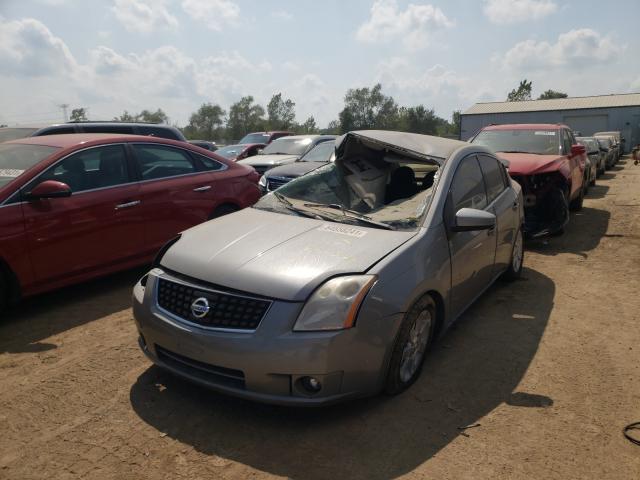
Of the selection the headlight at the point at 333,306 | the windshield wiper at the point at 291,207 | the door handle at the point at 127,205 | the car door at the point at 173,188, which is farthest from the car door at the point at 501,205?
the door handle at the point at 127,205

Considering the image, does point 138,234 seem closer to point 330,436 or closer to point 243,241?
point 243,241

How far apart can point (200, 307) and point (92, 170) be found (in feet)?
9.41

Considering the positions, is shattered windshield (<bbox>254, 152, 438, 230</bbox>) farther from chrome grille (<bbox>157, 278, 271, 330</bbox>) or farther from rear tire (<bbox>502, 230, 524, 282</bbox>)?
rear tire (<bbox>502, 230, 524, 282</bbox>)

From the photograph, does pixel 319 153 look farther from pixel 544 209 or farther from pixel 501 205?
pixel 501 205

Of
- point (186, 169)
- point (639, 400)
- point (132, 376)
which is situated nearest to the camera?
point (639, 400)

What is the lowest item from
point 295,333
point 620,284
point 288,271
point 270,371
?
point 620,284

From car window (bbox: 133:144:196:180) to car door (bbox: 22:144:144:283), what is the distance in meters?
0.18

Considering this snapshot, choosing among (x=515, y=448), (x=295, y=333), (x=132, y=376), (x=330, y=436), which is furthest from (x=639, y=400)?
(x=132, y=376)

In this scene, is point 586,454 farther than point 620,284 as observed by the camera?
No

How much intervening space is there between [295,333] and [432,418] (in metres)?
1.05

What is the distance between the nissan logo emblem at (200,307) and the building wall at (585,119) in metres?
52.4

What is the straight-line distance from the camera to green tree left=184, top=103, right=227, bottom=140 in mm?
106875

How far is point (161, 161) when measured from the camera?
Answer: 575 cm

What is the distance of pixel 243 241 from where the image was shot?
3432mm
